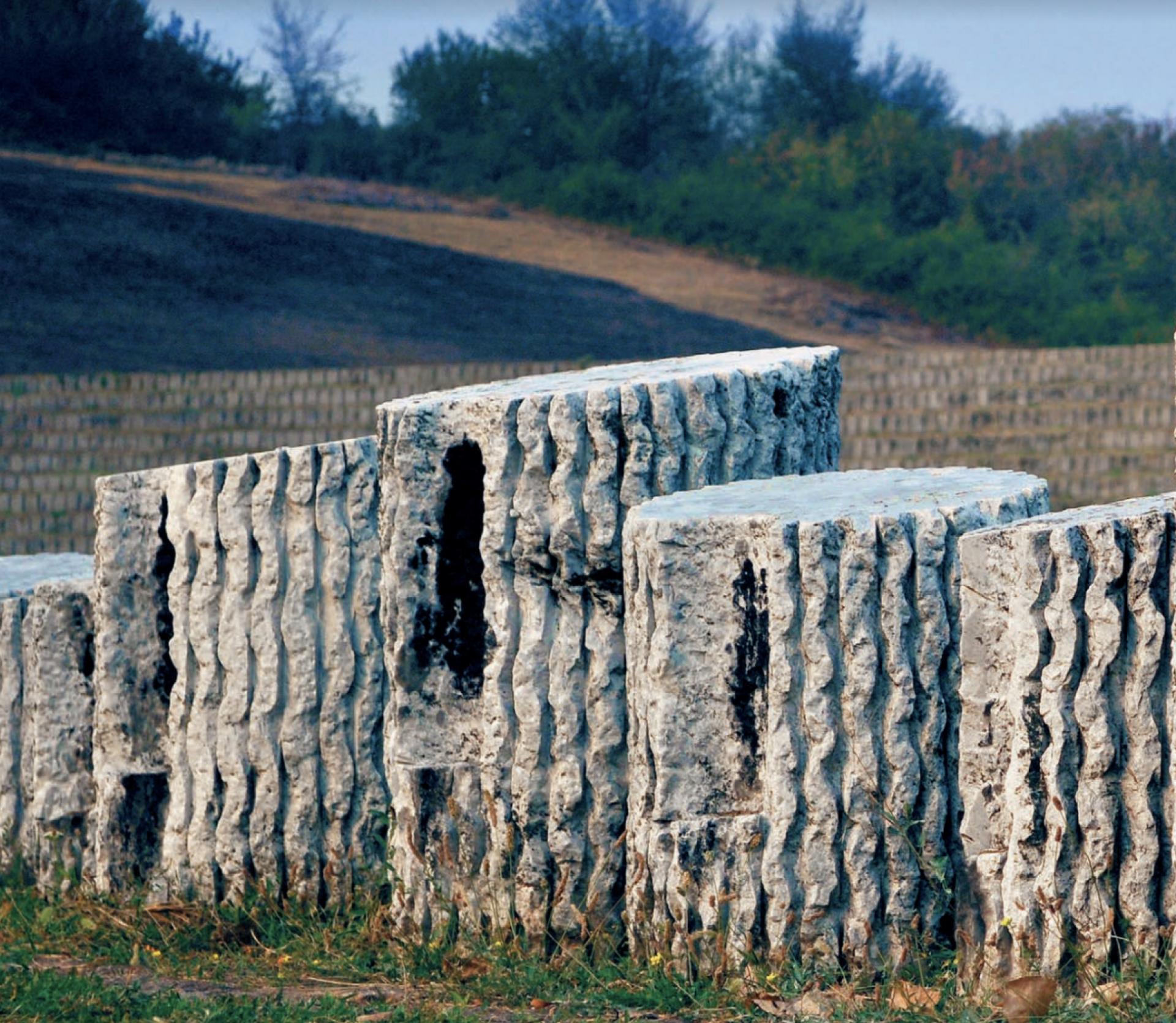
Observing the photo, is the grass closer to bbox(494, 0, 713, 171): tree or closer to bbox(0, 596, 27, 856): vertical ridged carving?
bbox(0, 596, 27, 856): vertical ridged carving

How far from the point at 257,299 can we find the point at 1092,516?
30.6 metres

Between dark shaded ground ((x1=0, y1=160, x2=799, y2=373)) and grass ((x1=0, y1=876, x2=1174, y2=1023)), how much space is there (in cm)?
2492

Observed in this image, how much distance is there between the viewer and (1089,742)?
289cm

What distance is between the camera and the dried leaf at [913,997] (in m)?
2.93

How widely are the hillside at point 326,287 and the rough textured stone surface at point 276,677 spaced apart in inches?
982

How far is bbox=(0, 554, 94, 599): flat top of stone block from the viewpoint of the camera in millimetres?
4809

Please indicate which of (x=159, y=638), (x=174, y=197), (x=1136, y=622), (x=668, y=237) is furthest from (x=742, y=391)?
(x=668, y=237)

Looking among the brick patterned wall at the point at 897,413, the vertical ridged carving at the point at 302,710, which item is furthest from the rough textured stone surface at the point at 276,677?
the brick patterned wall at the point at 897,413

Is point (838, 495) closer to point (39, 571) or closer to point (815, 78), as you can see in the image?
point (39, 571)

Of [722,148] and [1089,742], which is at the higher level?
[722,148]

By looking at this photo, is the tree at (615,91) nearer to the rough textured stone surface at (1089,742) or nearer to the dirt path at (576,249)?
the dirt path at (576,249)

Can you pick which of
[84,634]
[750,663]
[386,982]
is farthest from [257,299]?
[750,663]

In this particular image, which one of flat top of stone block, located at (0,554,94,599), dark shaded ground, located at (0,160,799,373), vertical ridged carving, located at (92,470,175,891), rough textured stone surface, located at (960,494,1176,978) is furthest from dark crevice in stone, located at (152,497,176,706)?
dark shaded ground, located at (0,160,799,373)

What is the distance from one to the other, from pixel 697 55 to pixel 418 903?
1927 inches
